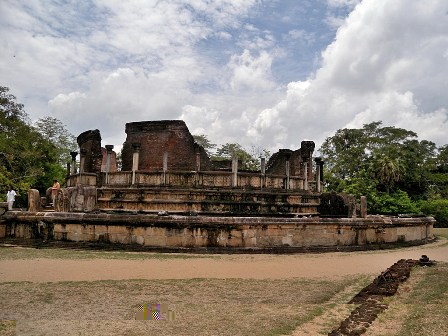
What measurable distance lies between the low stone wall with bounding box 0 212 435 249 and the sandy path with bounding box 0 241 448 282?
780mm

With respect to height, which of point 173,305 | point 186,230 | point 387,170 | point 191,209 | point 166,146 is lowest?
point 173,305

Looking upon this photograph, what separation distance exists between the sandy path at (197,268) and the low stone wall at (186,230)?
780mm

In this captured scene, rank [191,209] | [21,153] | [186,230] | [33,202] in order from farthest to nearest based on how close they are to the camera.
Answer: [21,153] → [191,209] → [33,202] → [186,230]

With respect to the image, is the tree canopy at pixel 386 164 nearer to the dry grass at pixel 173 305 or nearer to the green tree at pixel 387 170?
the green tree at pixel 387 170

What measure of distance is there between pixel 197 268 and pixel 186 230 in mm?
2502

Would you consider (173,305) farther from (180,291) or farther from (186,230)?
(186,230)

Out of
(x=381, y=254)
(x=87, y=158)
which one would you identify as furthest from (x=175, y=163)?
(x=381, y=254)

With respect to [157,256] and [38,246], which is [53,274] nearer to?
[157,256]

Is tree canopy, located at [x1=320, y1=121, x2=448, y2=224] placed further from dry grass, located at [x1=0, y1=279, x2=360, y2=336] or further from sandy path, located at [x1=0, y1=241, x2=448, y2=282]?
dry grass, located at [x1=0, y1=279, x2=360, y2=336]

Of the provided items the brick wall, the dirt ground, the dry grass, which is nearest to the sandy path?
the dirt ground

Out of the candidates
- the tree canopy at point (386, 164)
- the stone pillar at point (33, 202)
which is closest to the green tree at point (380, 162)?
the tree canopy at point (386, 164)

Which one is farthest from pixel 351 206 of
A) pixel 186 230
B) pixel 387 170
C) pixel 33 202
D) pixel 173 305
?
pixel 387 170

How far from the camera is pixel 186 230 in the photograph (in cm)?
1038

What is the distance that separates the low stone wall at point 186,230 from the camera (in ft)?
34.1
